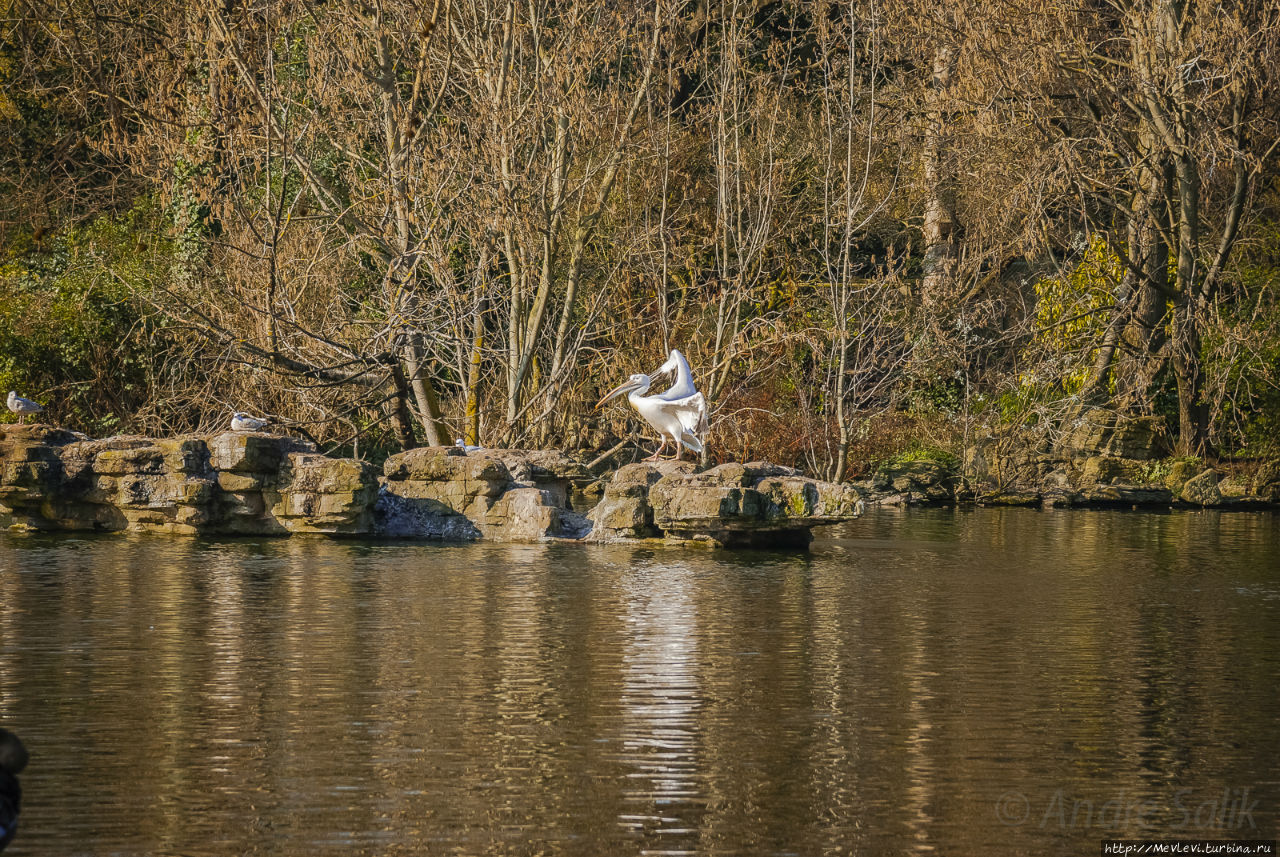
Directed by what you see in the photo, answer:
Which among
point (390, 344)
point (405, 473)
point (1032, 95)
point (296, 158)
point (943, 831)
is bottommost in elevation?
point (943, 831)

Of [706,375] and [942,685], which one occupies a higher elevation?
[706,375]

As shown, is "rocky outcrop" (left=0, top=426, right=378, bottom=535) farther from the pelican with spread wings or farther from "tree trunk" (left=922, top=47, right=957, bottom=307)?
"tree trunk" (left=922, top=47, right=957, bottom=307)

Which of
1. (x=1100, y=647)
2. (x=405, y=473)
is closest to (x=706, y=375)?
(x=405, y=473)

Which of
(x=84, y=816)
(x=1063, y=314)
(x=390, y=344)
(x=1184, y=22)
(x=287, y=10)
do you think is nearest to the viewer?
(x=84, y=816)

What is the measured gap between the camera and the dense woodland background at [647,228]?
21.6m

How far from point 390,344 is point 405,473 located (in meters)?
2.59

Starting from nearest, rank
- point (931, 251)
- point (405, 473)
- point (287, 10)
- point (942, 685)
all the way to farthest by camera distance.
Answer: point (942, 685) → point (405, 473) → point (287, 10) → point (931, 251)

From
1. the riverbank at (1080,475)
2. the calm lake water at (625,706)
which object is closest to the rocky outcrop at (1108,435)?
the riverbank at (1080,475)

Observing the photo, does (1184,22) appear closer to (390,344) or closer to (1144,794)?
(390,344)

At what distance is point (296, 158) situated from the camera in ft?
66.4

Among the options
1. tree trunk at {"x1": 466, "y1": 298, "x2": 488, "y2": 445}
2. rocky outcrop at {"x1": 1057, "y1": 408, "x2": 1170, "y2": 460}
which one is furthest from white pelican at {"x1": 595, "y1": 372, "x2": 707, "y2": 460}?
rocky outcrop at {"x1": 1057, "y1": 408, "x2": 1170, "y2": 460}

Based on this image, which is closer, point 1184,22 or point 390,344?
point 390,344

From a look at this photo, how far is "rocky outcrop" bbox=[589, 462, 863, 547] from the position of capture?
1628 cm

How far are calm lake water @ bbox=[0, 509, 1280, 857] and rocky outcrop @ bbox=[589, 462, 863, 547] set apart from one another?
0.93 metres
